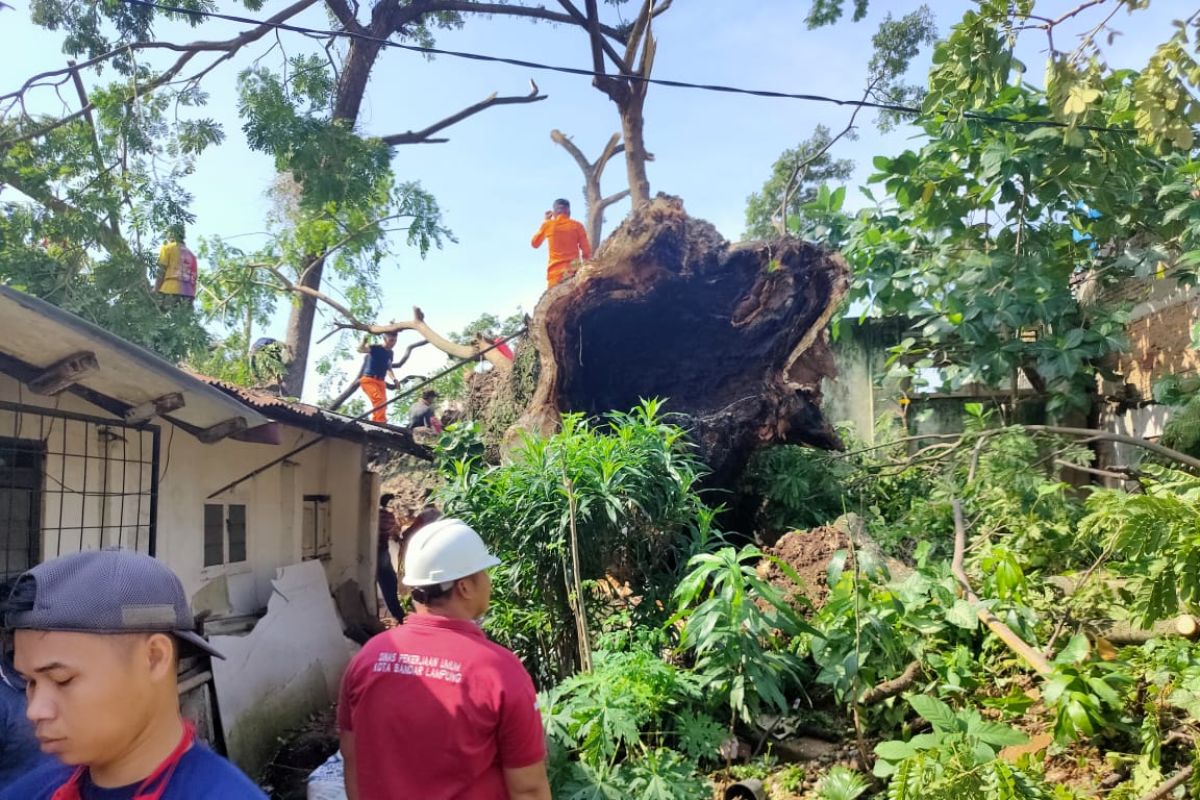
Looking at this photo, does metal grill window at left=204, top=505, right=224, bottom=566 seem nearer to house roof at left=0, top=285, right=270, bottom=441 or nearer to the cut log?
house roof at left=0, top=285, right=270, bottom=441

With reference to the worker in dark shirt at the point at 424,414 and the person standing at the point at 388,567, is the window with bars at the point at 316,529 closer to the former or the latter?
the person standing at the point at 388,567

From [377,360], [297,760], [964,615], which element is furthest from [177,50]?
[964,615]

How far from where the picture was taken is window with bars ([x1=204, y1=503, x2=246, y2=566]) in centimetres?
678

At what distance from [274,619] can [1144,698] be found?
242 inches

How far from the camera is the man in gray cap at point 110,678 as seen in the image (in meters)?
1.32

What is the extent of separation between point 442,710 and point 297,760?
14.4ft

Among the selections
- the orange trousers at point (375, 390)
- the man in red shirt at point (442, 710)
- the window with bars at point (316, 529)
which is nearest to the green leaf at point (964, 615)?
the man in red shirt at point (442, 710)

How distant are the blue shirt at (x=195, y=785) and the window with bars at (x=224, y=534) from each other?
5715 millimetres

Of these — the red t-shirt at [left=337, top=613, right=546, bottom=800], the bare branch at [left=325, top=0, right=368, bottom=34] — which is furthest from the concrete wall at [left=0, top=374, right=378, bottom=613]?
the bare branch at [left=325, top=0, right=368, bottom=34]

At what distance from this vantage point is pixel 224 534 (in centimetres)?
704

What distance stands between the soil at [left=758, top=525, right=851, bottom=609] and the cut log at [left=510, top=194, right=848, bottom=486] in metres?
1.17

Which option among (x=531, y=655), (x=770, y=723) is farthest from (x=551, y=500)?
(x=770, y=723)

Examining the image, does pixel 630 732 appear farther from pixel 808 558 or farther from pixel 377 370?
pixel 377 370

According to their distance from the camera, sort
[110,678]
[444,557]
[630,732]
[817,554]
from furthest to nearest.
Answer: [817,554], [630,732], [444,557], [110,678]
